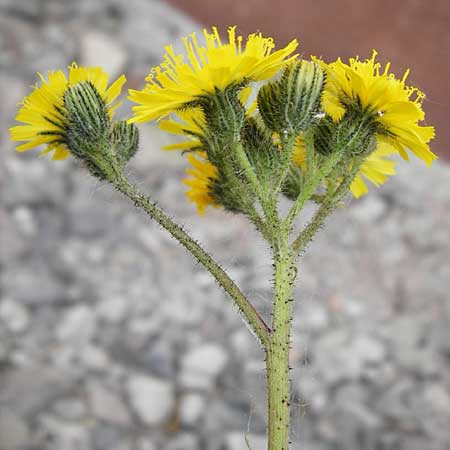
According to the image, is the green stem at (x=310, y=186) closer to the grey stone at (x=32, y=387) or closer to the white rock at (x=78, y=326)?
the grey stone at (x=32, y=387)

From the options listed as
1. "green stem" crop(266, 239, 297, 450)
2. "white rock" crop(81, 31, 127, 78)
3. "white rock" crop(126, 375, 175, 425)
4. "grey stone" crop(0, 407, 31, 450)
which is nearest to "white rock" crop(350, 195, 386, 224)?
"white rock" crop(126, 375, 175, 425)

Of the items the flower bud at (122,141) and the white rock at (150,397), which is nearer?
the flower bud at (122,141)

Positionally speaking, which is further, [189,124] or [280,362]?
[189,124]

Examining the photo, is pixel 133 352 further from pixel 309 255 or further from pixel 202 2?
pixel 202 2

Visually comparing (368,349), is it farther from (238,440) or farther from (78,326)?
(78,326)

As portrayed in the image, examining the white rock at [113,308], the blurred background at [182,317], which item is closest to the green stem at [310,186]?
the blurred background at [182,317]

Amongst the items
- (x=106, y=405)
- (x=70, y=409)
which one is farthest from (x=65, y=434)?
(x=106, y=405)

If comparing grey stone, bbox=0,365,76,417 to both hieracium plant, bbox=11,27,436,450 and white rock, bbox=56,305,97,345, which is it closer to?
white rock, bbox=56,305,97,345
